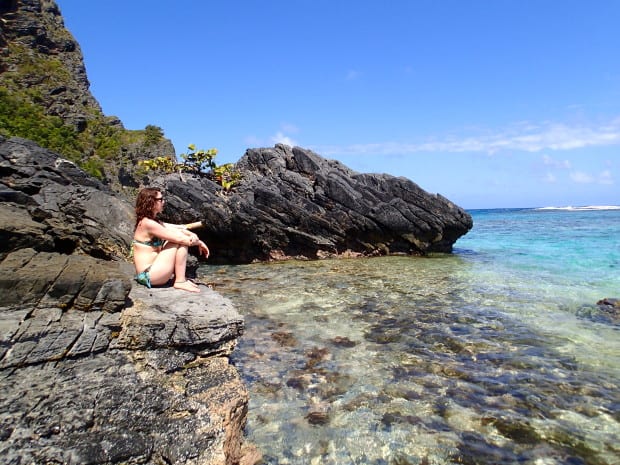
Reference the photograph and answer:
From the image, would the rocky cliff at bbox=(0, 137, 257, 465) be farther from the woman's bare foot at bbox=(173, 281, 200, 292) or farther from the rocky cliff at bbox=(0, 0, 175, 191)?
the rocky cliff at bbox=(0, 0, 175, 191)

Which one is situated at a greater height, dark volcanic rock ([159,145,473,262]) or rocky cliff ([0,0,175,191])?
rocky cliff ([0,0,175,191])

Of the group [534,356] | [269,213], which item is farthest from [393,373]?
[269,213]

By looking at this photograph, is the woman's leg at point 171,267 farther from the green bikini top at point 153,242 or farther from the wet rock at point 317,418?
the wet rock at point 317,418

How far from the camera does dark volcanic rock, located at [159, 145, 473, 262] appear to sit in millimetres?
24219

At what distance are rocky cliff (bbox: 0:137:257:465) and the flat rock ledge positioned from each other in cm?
1

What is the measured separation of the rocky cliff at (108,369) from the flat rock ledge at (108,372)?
11 mm

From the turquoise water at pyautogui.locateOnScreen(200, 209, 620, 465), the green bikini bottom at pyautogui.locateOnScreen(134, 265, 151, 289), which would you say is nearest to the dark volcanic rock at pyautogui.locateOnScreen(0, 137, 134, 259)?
the turquoise water at pyautogui.locateOnScreen(200, 209, 620, 465)

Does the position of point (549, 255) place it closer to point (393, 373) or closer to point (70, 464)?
point (393, 373)

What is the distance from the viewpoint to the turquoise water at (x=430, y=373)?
5.29 m

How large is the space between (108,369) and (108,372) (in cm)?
5

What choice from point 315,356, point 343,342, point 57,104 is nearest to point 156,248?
point 315,356

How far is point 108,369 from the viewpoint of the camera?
4.79 m

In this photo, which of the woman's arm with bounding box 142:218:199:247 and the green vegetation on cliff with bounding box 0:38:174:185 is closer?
the woman's arm with bounding box 142:218:199:247

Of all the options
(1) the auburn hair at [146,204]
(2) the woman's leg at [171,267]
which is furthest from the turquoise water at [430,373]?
(1) the auburn hair at [146,204]
